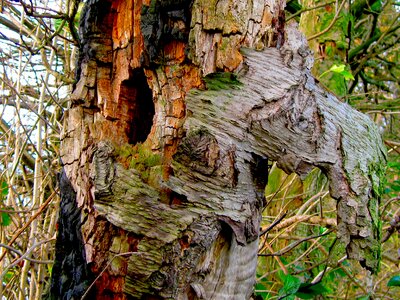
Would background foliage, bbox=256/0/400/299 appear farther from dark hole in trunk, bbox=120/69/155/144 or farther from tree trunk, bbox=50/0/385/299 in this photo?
dark hole in trunk, bbox=120/69/155/144

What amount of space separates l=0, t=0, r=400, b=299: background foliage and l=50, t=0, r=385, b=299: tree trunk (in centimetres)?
29

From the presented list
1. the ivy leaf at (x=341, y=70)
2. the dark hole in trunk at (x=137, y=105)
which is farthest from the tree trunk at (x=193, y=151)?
the ivy leaf at (x=341, y=70)

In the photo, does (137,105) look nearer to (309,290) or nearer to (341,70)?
(309,290)

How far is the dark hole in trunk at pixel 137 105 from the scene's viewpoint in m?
1.57

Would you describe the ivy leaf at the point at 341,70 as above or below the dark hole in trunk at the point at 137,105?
above

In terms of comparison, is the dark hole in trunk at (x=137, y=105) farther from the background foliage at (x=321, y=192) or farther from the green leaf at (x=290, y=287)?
the background foliage at (x=321, y=192)

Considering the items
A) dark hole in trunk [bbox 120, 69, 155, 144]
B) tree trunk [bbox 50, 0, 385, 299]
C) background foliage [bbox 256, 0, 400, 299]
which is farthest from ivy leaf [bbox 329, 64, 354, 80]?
dark hole in trunk [bbox 120, 69, 155, 144]

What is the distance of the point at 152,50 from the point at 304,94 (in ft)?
1.66

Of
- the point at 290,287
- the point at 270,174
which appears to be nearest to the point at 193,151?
the point at 290,287

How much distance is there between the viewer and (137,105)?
1596 mm

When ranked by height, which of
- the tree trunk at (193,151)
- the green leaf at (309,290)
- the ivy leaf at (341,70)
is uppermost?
the ivy leaf at (341,70)

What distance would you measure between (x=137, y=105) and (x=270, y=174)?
8.20ft

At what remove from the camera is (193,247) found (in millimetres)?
1297

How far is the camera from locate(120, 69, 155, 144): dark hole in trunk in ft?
5.14
